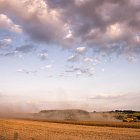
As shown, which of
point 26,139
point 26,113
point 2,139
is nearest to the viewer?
point 2,139

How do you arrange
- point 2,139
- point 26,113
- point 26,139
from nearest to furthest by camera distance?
point 2,139 → point 26,139 → point 26,113

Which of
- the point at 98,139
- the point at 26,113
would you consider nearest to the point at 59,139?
the point at 98,139

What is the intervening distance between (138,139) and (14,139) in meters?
13.2

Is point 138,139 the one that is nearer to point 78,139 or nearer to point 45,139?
point 78,139

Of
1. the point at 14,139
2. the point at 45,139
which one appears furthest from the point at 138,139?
the point at 14,139

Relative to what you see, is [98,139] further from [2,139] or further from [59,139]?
[2,139]

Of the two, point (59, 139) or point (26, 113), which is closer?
point (59, 139)

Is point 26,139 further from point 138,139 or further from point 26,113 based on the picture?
point 26,113

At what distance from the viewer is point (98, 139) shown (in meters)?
35.5

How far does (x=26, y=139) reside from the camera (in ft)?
111

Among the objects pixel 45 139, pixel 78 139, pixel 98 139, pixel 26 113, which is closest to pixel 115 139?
pixel 98 139

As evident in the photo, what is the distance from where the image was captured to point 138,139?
35344mm

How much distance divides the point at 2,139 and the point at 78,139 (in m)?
8.86

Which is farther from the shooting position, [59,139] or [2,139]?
[59,139]
